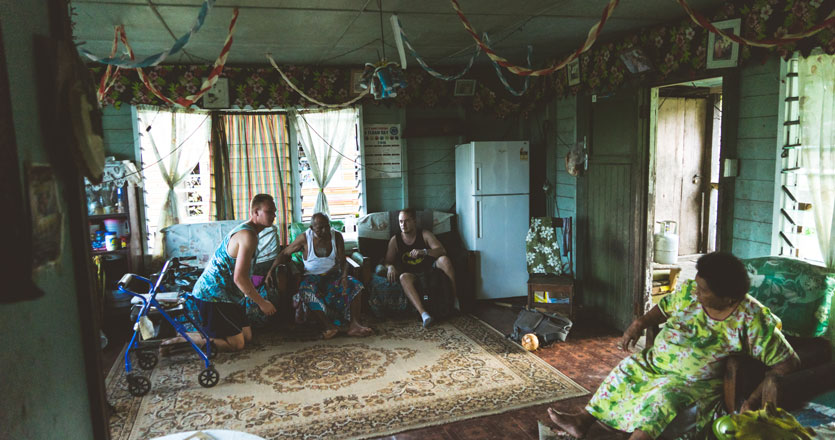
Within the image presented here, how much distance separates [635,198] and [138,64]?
3.69 meters

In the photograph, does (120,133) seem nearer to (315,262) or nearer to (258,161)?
(258,161)

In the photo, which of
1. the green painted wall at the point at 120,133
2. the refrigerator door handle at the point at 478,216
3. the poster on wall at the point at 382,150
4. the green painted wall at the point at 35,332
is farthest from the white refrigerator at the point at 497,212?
the green painted wall at the point at 35,332

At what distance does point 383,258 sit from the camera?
214 inches

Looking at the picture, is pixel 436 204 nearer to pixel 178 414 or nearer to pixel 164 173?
pixel 164 173

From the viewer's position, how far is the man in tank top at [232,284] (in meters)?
3.53

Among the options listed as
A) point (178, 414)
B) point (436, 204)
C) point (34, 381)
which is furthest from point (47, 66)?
point (436, 204)

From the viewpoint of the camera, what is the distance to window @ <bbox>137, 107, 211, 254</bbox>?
5258 mm

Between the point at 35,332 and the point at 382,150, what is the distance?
4.90 meters

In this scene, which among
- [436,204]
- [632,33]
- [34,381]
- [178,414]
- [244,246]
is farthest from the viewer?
[436,204]

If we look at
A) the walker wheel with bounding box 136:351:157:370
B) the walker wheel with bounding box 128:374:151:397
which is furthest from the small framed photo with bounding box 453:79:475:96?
the walker wheel with bounding box 128:374:151:397

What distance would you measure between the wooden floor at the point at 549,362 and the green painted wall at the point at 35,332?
1.88 metres

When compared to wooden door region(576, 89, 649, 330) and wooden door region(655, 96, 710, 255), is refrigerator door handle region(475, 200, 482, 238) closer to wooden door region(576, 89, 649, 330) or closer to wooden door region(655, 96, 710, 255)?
wooden door region(576, 89, 649, 330)

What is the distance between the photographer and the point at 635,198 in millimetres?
4383

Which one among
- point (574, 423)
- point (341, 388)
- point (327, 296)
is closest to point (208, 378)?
point (341, 388)
